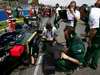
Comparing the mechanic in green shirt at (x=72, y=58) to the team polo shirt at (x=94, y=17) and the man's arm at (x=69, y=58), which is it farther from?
the team polo shirt at (x=94, y=17)

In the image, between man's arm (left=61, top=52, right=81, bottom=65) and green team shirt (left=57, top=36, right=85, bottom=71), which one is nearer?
man's arm (left=61, top=52, right=81, bottom=65)

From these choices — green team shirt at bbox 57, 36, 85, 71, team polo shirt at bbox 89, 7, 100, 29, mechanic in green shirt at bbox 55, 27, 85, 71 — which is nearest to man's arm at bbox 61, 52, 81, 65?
mechanic in green shirt at bbox 55, 27, 85, 71

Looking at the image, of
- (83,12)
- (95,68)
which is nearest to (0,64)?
(95,68)

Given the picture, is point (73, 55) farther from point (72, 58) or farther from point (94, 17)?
point (94, 17)

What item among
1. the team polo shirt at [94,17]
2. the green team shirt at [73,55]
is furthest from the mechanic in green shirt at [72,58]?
the team polo shirt at [94,17]

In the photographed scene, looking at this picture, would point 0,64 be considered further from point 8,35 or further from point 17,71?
point 8,35

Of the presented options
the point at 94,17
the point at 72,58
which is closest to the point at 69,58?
the point at 72,58

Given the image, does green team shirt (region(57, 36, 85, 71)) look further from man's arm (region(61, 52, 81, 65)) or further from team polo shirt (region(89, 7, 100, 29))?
team polo shirt (region(89, 7, 100, 29))

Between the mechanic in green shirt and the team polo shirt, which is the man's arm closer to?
the mechanic in green shirt

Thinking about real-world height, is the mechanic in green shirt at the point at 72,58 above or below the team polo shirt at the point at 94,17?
below

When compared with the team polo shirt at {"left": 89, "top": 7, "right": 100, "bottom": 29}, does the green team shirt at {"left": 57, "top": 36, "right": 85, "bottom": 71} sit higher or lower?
lower

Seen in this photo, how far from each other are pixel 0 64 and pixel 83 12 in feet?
39.9

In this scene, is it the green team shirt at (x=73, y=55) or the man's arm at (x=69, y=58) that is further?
the green team shirt at (x=73, y=55)

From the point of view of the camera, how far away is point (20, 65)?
356 inches
